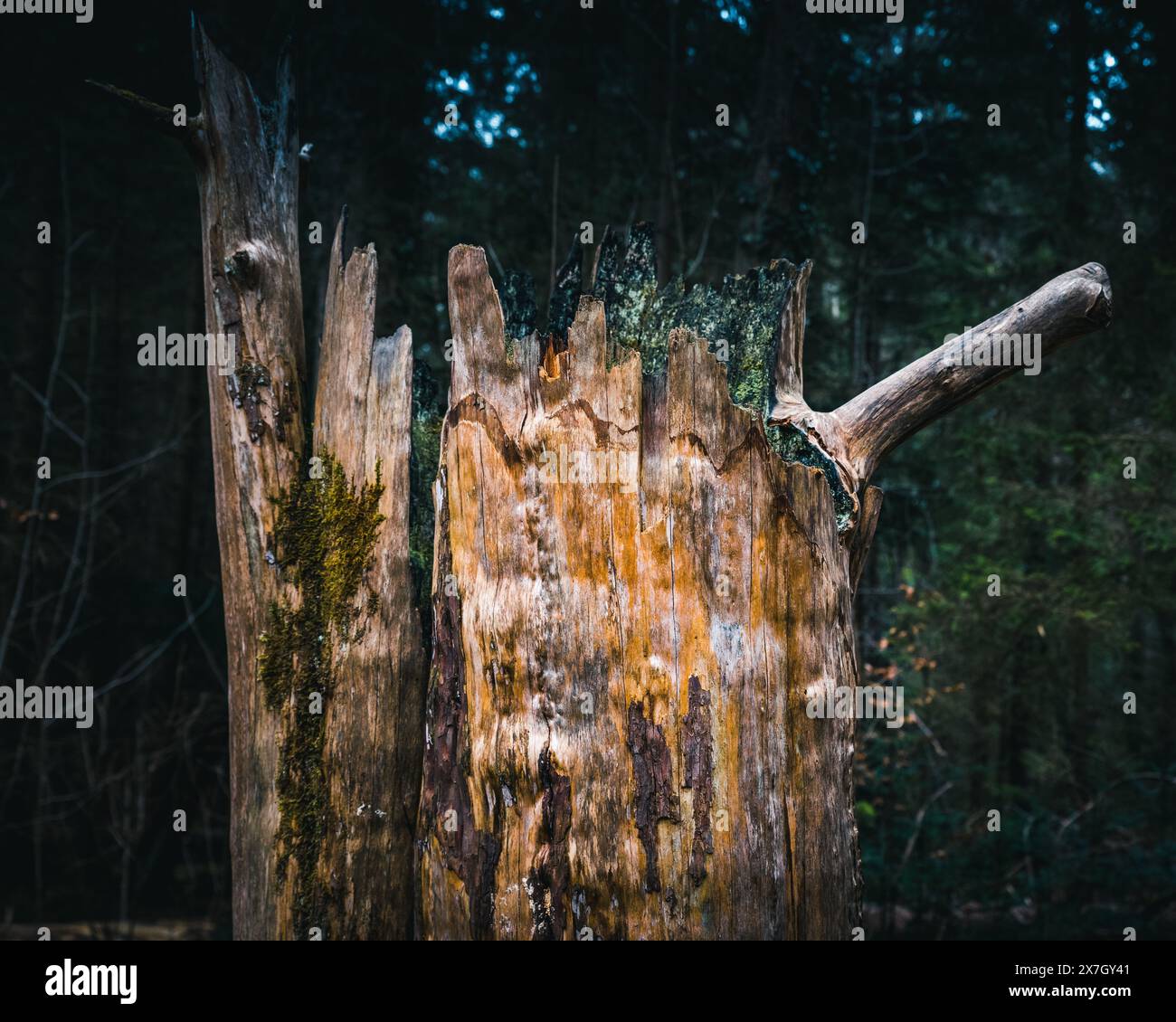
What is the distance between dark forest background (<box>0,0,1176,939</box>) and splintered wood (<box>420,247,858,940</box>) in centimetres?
384

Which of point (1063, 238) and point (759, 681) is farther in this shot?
point (1063, 238)

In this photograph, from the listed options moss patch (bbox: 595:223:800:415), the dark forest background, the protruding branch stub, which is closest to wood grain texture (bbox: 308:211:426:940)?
moss patch (bbox: 595:223:800:415)

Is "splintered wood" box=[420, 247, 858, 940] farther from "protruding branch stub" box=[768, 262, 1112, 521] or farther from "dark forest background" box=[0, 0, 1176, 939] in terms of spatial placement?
"dark forest background" box=[0, 0, 1176, 939]

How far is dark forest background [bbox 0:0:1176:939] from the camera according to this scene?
19.5ft

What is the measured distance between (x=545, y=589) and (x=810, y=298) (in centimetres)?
510

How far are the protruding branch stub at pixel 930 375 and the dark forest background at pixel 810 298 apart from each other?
3519mm

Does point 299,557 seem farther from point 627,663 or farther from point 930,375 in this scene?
point 930,375

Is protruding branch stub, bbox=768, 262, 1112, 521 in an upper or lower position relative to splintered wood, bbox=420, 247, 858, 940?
upper

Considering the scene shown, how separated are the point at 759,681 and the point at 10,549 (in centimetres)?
657

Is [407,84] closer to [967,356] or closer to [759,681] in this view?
[967,356]

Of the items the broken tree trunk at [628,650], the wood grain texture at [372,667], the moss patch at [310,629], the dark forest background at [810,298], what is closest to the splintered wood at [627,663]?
the broken tree trunk at [628,650]

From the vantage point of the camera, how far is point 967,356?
2.24 meters

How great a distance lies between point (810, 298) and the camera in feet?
20.9

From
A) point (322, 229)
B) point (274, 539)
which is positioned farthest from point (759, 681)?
point (322, 229)
